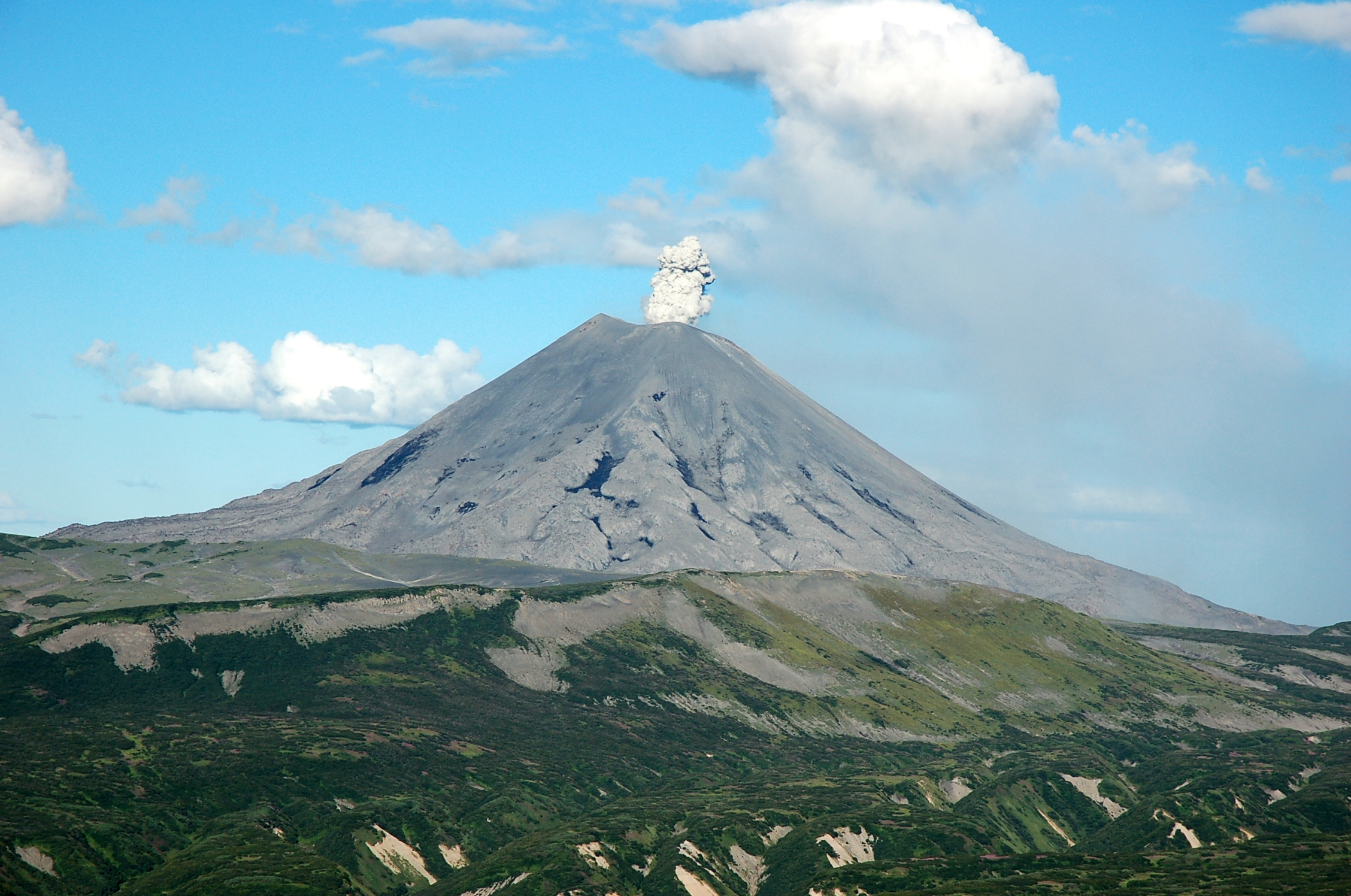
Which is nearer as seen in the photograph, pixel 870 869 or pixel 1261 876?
pixel 1261 876

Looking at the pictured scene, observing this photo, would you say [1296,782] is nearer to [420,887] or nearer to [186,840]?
[420,887]

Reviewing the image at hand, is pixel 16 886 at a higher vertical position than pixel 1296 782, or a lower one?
lower

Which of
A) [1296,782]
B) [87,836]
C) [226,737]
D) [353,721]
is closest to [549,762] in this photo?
[353,721]

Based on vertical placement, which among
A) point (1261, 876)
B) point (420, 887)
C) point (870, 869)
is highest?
point (1261, 876)

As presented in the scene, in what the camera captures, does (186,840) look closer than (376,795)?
Yes

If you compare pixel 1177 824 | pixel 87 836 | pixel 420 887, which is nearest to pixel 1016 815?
pixel 1177 824

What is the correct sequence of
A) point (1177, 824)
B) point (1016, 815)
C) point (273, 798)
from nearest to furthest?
point (273, 798) → point (1177, 824) → point (1016, 815)

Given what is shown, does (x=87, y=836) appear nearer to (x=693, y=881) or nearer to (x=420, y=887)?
(x=420, y=887)

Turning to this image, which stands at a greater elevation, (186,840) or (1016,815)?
(1016,815)

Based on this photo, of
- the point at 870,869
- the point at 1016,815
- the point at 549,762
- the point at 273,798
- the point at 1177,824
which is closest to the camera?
the point at 870,869
